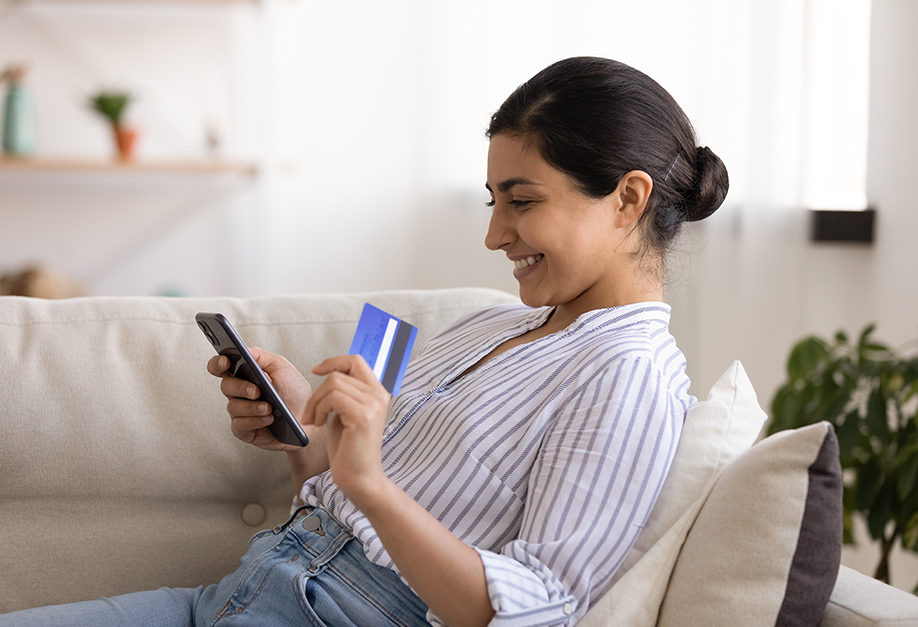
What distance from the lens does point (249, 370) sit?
0.91 m

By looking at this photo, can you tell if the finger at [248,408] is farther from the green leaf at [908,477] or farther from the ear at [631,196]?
the green leaf at [908,477]

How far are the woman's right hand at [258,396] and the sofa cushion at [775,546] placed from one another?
19.6 inches

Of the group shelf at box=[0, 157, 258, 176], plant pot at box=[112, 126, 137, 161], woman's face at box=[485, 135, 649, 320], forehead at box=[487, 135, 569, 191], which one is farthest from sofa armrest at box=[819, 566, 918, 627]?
plant pot at box=[112, 126, 137, 161]

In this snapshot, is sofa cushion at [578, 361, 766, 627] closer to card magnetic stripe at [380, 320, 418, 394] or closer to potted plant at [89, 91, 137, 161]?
card magnetic stripe at [380, 320, 418, 394]

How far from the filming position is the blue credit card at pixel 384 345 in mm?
752

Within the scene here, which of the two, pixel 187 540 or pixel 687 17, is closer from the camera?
pixel 187 540

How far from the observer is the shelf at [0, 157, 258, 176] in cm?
277

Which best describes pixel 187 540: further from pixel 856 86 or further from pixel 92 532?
pixel 856 86

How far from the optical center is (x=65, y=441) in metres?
1.14

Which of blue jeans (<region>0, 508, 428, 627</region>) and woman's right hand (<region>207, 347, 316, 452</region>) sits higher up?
woman's right hand (<region>207, 347, 316, 452</region>)

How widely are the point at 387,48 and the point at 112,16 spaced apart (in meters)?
1.00

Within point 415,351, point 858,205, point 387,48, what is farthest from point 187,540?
point 387,48

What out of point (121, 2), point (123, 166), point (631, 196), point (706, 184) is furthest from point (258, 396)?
point (121, 2)

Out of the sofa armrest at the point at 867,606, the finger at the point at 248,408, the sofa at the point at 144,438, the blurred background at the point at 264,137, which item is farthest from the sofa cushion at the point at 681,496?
the blurred background at the point at 264,137
